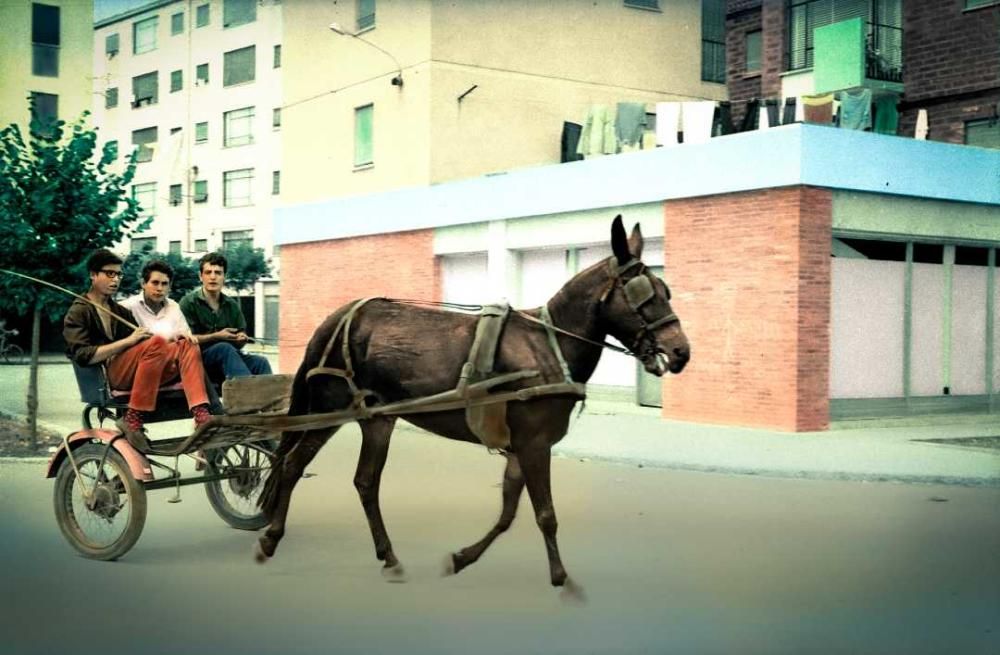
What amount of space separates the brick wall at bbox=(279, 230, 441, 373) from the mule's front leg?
17672 mm

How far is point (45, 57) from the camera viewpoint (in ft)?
50.3

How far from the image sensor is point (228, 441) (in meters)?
7.44

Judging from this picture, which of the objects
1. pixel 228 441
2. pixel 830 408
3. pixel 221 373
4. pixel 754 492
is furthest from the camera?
pixel 830 408

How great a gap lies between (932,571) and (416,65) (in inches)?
759

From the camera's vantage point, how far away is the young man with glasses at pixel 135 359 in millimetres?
7262

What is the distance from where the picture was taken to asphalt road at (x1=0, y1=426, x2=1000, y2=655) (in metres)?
5.31

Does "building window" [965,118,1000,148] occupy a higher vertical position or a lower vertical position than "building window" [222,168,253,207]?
lower

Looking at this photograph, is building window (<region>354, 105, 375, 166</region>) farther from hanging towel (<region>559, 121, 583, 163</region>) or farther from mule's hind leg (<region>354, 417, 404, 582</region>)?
mule's hind leg (<region>354, 417, 404, 582</region>)

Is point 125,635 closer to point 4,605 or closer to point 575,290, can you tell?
point 4,605

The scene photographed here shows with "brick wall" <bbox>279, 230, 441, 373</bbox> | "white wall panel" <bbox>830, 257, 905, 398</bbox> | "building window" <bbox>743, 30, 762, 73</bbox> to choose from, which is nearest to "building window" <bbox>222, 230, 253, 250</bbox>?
"brick wall" <bbox>279, 230, 441, 373</bbox>

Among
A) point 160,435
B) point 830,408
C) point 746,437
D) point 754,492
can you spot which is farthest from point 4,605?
point 830,408

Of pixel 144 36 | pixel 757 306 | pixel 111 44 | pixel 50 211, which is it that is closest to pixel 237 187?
pixel 144 36

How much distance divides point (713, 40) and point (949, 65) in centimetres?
670

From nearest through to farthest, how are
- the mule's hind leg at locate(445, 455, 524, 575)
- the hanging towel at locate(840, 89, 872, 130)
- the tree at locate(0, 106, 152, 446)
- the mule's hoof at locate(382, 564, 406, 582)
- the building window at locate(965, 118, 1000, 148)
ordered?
the mule's hoof at locate(382, 564, 406, 582), the mule's hind leg at locate(445, 455, 524, 575), the tree at locate(0, 106, 152, 446), the hanging towel at locate(840, 89, 872, 130), the building window at locate(965, 118, 1000, 148)
